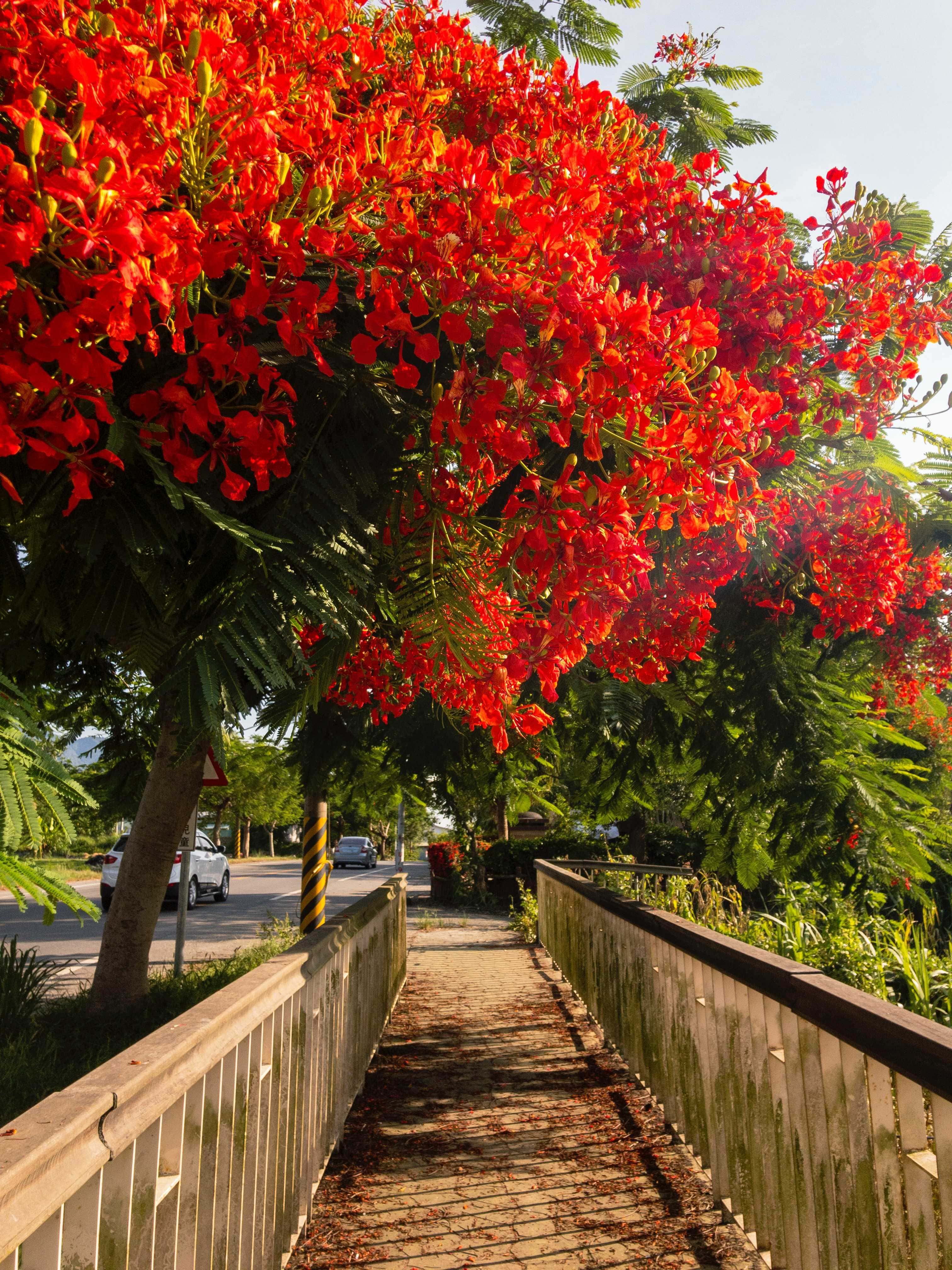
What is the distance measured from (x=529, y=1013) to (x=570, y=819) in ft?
41.5

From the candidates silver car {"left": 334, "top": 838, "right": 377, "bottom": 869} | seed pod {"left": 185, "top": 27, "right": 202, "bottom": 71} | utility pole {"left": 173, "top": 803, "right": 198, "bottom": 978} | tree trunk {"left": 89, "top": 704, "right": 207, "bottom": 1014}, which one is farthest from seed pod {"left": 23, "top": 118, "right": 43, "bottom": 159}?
silver car {"left": 334, "top": 838, "right": 377, "bottom": 869}

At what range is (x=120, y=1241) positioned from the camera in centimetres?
150

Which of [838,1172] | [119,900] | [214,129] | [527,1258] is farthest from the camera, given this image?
[119,900]

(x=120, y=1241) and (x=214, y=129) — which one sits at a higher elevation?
(x=214, y=129)

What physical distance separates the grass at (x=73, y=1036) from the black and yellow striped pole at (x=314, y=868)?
87 centimetres

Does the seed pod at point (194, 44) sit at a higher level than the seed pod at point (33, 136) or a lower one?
higher

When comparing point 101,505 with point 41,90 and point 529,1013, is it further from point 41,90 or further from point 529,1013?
point 529,1013

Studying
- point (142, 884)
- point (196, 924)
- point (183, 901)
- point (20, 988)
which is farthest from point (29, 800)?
point (196, 924)

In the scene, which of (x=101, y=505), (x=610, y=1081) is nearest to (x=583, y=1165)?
(x=610, y=1081)

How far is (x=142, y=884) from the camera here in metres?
6.74

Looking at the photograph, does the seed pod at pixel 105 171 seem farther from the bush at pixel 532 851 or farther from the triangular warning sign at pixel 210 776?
the bush at pixel 532 851

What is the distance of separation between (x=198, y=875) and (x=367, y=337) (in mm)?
19540

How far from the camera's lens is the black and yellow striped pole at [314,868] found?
27.3ft

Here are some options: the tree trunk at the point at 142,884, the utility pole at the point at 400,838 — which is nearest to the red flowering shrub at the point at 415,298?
the tree trunk at the point at 142,884
